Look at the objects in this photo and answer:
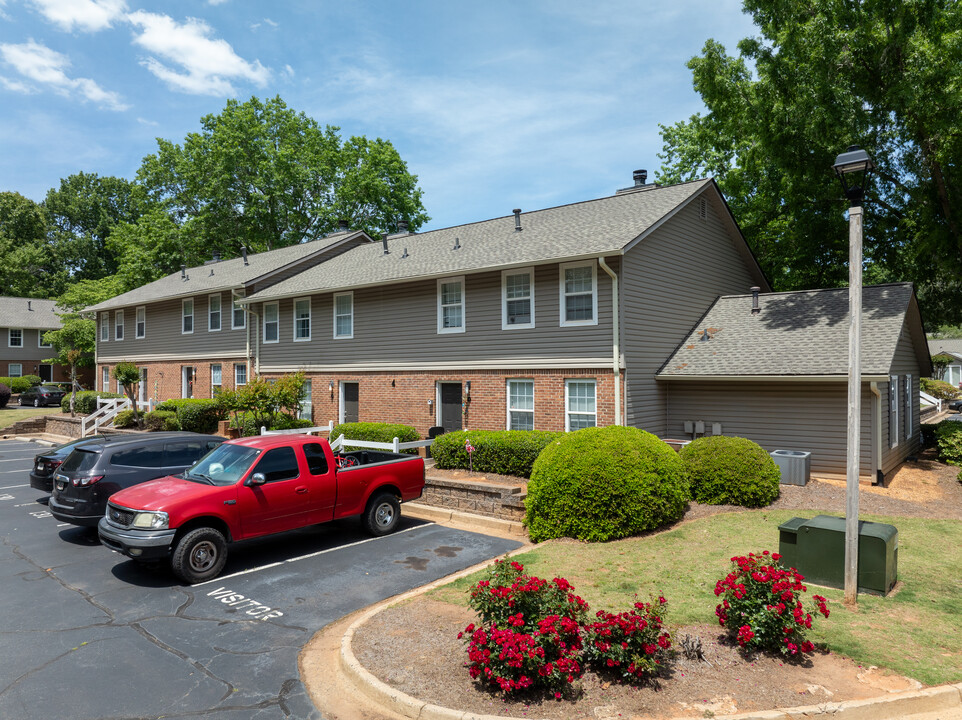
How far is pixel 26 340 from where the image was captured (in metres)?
53.8

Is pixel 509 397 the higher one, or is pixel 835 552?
pixel 509 397

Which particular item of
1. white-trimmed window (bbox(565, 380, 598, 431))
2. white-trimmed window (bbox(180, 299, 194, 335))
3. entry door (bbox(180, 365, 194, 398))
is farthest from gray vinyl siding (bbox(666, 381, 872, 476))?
white-trimmed window (bbox(180, 299, 194, 335))

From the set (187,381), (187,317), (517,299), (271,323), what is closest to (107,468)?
(517,299)

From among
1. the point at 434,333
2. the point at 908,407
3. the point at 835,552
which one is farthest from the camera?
the point at 908,407

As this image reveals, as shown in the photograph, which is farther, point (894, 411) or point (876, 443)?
point (894, 411)

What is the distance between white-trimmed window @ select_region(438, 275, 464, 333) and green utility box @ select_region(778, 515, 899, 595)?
11.9m

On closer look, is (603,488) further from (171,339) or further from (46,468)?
(171,339)

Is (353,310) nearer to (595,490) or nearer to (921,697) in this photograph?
(595,490)

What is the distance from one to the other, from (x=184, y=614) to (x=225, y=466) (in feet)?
8.90

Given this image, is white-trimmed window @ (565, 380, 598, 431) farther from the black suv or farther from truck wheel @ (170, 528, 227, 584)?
truck wheel @ (170, 528, 227, 584)

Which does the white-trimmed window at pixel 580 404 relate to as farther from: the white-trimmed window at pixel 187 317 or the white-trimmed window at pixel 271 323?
the white-trimmed window at pixel 187 317

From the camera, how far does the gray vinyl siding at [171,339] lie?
27.6 meters

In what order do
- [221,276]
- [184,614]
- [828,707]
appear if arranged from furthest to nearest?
[221,276] < [184,614] < [828,707]

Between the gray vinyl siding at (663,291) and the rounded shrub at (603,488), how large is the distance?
4.05m
